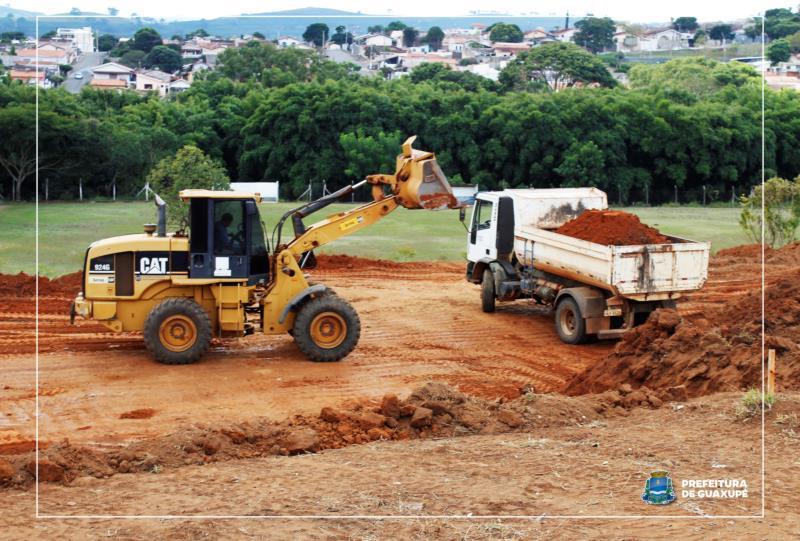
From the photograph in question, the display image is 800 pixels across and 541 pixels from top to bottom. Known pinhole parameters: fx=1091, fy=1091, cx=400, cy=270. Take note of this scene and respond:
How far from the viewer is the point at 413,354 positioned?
726 inches

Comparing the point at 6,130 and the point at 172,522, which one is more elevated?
the point at 6,130

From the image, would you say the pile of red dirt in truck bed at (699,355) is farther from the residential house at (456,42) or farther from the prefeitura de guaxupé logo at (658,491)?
the residential house at (456,42)

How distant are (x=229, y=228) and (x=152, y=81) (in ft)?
226

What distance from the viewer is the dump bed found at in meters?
18.3

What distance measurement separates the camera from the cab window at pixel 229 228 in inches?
664

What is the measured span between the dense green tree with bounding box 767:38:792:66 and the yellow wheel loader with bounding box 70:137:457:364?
90.1 m

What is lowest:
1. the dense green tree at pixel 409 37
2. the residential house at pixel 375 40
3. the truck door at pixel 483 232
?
the truck door at pixel 483 232

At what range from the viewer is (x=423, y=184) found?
1802 centimetres

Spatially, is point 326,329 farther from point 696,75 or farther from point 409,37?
point 409,37

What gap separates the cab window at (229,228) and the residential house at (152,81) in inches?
2559

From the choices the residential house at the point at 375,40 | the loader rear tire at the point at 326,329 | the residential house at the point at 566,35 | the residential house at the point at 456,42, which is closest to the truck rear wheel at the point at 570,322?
the loader rear tire at the point at 326,329

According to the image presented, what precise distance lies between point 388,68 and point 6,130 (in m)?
42.7

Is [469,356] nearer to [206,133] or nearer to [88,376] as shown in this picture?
[88,376]

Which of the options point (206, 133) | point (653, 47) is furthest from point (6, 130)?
point (653, 47)
